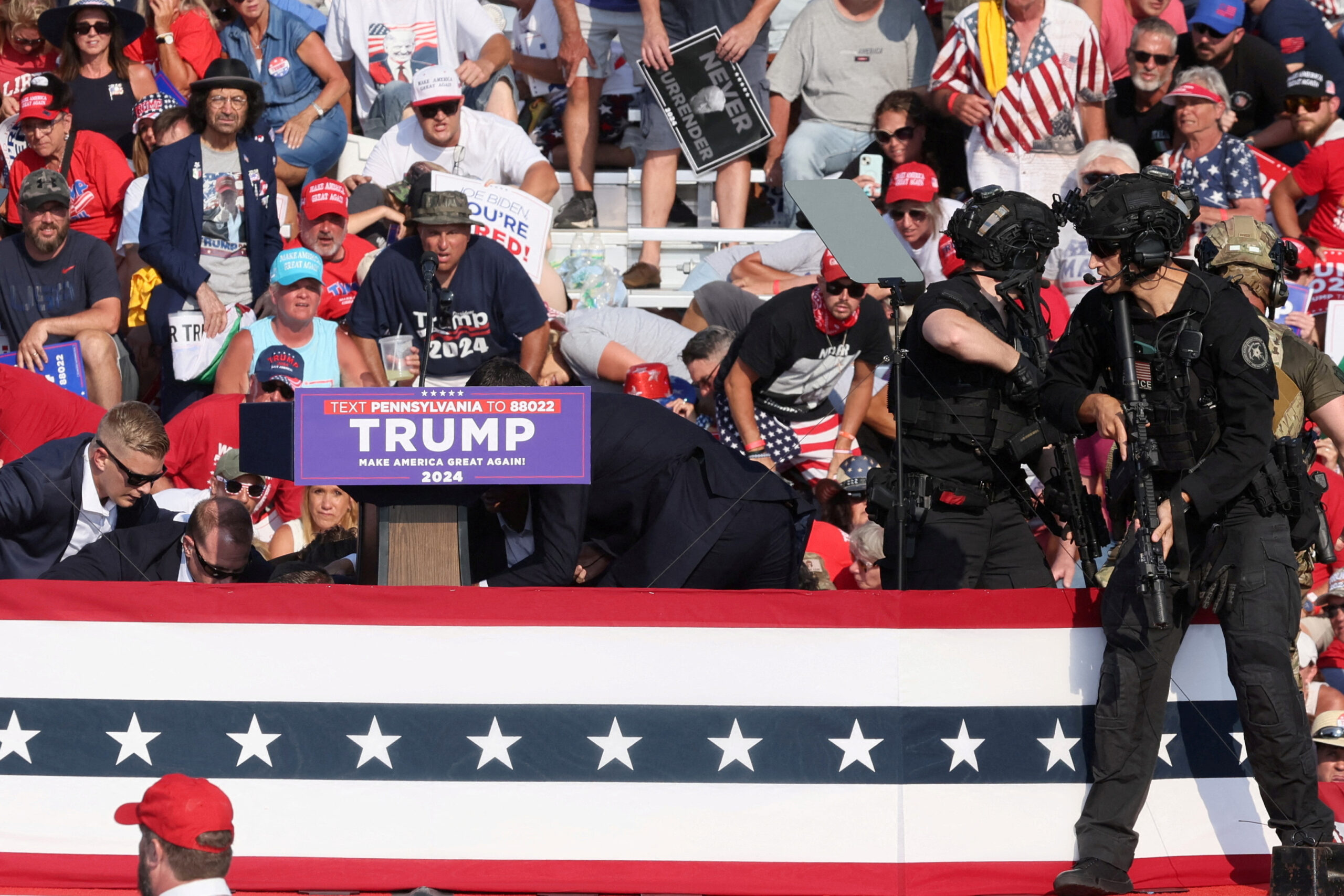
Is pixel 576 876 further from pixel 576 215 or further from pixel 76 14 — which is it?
pixel 76 14

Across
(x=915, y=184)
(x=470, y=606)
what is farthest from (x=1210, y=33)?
(x=470, y=606)

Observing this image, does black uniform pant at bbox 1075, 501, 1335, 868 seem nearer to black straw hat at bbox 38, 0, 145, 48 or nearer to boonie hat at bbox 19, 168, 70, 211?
boonie hat at bbox 19, 168, 70, 211

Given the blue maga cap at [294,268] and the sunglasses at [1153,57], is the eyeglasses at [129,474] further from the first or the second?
the sunglasses at [1153,57]

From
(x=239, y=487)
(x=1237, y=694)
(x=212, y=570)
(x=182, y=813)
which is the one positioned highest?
(x=239, y=487)

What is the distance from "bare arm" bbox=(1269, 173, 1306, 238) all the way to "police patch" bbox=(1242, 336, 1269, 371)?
5260 mm

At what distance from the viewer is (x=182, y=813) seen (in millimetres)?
3252

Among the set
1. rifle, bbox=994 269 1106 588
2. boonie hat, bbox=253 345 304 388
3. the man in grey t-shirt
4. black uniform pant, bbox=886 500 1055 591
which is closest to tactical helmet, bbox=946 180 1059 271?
rifle, bbox=994 269 1106 588

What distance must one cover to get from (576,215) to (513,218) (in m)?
1.03

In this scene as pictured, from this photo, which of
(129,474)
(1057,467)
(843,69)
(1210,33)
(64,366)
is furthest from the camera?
(1210,33)

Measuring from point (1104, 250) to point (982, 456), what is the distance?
0.89m

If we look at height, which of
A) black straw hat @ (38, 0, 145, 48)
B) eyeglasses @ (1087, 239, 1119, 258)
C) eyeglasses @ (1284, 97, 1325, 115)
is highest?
black straw hat @ (38, 0, 145, 48)

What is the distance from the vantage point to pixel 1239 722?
488cm

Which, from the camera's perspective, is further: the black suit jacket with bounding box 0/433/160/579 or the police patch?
the black suit jacket with bounding box 0/433/160/579

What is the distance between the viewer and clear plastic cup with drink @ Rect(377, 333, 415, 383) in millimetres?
6754
